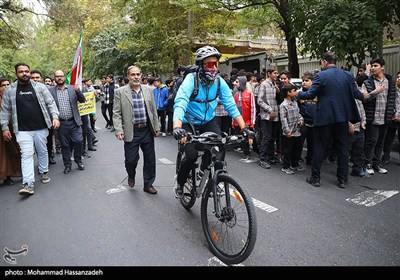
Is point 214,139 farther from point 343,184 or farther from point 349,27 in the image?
point 349,27

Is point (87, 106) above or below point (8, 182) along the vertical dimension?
above

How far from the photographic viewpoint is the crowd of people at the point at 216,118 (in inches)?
152

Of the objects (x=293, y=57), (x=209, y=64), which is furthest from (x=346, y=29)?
(x=293, y=57)

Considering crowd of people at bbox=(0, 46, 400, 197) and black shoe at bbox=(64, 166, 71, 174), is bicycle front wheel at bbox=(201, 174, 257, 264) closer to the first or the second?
crowd of people at bbox=(0, 46, 400, 197)

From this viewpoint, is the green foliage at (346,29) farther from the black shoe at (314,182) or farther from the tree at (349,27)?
the black shoe at (314,182)

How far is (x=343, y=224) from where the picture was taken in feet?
12.6

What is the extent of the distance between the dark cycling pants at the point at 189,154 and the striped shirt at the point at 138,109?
1208 mm

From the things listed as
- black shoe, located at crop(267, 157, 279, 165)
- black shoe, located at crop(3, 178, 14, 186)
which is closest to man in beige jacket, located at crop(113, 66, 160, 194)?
black shoe, located at crop(3, 178, 14, 186)

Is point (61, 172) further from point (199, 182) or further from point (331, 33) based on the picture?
point (331, 33)

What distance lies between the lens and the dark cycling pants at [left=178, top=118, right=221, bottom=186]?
3652 mm

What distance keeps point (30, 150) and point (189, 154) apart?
2954 millimetres

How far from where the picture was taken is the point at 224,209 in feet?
10.3

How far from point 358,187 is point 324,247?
2.24 metres
